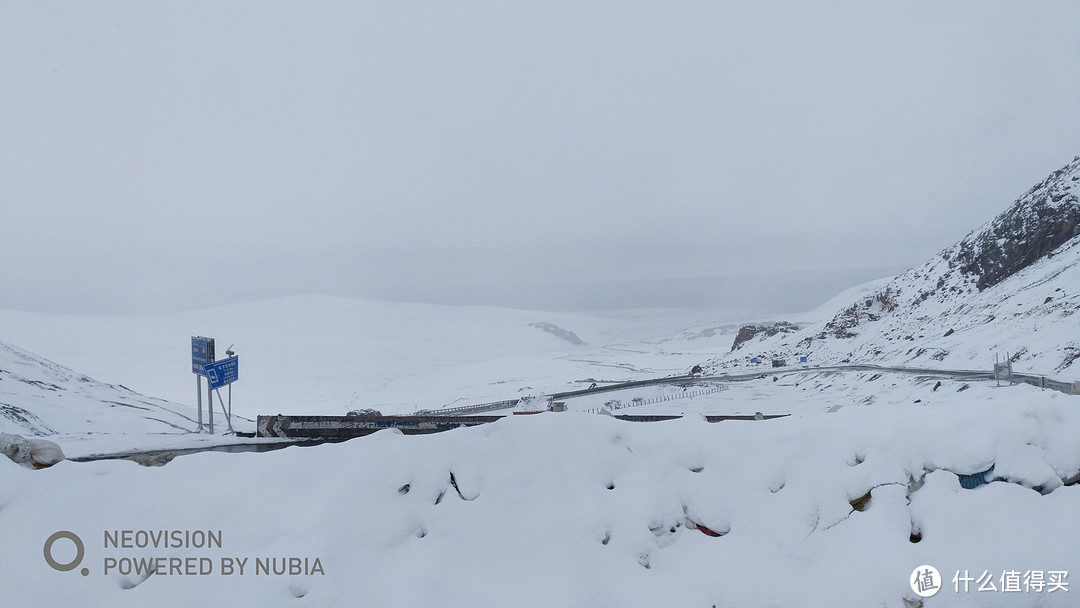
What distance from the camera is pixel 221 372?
10617 millimetres

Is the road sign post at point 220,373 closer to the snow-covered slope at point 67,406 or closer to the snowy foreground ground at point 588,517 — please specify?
the snow-covered slope at point 67,406

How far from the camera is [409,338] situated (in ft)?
462

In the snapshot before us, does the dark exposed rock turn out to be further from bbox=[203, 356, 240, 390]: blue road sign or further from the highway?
bbox=[203, 356, 240, 390]: blue road sign

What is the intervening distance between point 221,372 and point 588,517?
32.1 ft

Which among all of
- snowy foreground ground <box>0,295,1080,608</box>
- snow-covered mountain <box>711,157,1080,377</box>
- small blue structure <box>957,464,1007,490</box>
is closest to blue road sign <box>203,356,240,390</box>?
snowy foreground ground <box>0,295,1080,608</box>

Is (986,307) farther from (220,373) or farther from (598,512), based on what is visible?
(220,373)

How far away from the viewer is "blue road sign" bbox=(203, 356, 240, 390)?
10.4 meters

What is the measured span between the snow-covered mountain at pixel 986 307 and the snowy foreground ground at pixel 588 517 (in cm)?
2901

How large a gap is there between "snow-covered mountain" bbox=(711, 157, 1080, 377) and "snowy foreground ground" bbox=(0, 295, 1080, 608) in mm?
29014

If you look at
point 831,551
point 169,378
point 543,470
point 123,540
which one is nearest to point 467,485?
point 543,470

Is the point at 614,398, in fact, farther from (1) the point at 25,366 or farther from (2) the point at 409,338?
(2) the point at 409,338

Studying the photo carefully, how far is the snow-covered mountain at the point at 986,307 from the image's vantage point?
32.0 meters

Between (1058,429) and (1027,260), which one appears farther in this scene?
(1027,260)

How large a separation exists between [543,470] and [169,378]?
89.0 meters
